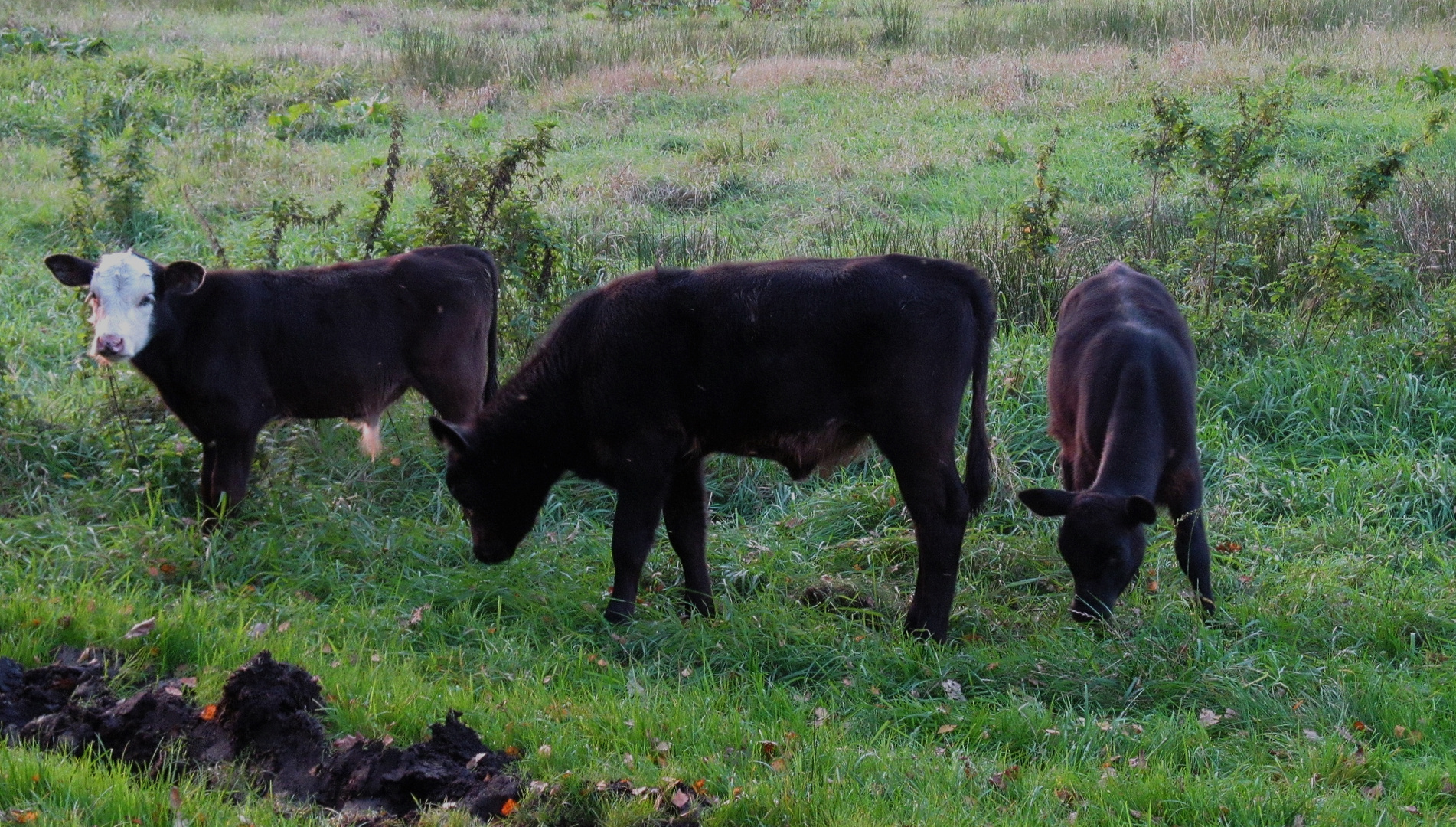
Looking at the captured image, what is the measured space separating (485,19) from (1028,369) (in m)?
19.4

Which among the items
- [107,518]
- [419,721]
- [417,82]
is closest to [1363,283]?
[419,721]

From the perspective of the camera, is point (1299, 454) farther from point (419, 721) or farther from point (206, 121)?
point (206, 121)

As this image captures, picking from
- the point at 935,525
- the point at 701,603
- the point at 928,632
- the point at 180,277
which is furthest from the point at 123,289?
the point at 928,632

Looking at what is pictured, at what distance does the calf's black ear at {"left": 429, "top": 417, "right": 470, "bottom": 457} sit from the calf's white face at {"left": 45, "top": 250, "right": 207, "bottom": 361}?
5.36ft

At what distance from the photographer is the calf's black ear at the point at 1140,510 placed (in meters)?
5.71

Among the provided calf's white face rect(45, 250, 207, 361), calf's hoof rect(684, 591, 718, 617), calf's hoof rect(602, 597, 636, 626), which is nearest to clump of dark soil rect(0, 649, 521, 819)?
calf's hoof rect(602, 597, 636, 626)

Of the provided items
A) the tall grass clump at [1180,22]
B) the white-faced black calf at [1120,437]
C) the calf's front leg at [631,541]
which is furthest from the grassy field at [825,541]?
the tall grass clump at [1180,22]

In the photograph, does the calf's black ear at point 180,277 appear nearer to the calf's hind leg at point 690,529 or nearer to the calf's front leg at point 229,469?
the calf's front leg at point 229,469

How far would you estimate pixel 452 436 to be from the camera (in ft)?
21.2

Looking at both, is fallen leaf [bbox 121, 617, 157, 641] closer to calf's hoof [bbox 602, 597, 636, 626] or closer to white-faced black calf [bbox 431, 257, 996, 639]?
white-faced black calf [bbox 431, 257, 996, 639]

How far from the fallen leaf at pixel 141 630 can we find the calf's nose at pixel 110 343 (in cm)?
178

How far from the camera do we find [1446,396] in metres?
8.16

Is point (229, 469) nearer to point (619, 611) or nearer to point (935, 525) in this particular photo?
point (619, 611)

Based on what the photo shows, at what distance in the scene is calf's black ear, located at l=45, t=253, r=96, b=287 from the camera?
707 centimetres
